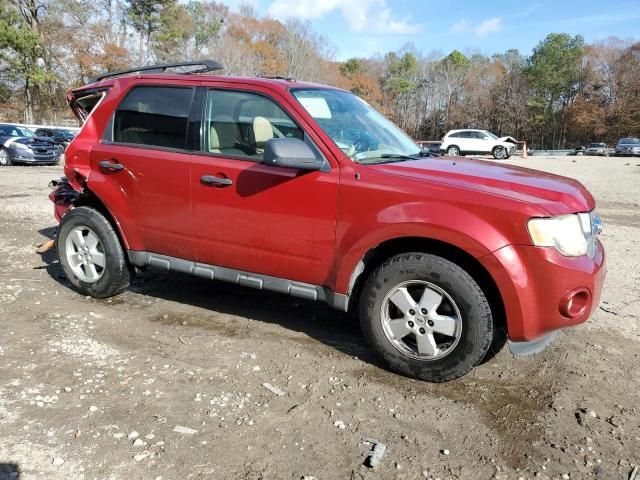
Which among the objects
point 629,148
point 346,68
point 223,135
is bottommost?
point 223,135

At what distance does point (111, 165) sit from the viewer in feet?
14.2

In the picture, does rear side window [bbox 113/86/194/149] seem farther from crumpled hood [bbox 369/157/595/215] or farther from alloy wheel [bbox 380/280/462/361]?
alloy wheel [bbox 380/280/462/361]

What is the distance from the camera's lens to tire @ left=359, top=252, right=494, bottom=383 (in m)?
3.12

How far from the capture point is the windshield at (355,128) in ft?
11.9

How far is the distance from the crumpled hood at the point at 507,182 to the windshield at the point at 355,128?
0.23 metres

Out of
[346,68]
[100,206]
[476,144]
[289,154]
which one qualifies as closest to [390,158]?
[289,154]

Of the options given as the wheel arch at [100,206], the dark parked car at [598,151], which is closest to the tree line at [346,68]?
the dark parked car at [598,151]

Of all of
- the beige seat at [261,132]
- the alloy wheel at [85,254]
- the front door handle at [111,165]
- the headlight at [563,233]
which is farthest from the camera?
the alloy wheel at [85,254]

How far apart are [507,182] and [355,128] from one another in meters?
1.17

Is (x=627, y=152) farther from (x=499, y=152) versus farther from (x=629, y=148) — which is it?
(x=499, y=152)

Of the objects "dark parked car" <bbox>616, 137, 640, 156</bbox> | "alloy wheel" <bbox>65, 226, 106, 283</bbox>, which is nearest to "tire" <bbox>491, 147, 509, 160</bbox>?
"dark parked car" <bbox>616, 137, 640, 156</bbox>

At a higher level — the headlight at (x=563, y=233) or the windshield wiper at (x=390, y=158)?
the windshield wiper at (x=390, y=158)

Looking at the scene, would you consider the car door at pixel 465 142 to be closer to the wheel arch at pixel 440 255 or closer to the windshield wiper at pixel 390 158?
the windshield wiper at pixel 390 158

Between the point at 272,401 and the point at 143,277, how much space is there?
9.65ft
